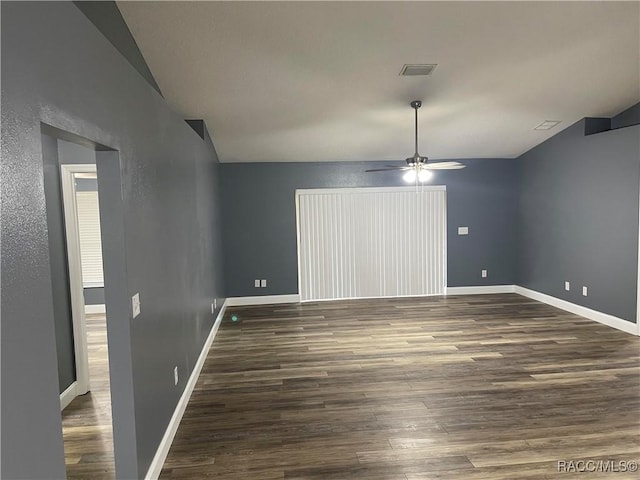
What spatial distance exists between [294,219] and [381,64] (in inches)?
142

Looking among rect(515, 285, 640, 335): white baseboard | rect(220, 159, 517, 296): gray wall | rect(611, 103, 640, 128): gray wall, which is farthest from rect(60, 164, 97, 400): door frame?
rect(611, 103, 640, 128): gray wall

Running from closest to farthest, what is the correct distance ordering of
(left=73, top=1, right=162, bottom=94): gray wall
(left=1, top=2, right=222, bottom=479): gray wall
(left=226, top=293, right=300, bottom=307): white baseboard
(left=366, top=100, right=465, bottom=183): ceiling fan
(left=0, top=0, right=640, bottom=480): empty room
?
(left=1, top=2, right=222, bottom=479): gray wall → (left=0, top=0, right=640, bottom=480): empty room → (left=73, top=1, right=162, bottom=94): gray wall → (left=366, top=100, right=465, bottom=183): ceiling fan → (left=226, top=293, right=300, bottom=307): white baseboard

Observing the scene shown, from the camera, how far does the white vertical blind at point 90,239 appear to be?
22.0ft

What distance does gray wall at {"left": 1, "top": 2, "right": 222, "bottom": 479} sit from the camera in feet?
3.73

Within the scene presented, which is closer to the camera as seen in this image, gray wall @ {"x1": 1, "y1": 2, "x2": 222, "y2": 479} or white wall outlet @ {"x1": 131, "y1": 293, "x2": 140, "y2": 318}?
gray wall @ {"x1": 1, "y1": 2, "x2": 222, "y2": 479}

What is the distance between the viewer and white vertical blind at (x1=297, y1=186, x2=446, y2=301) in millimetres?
6953

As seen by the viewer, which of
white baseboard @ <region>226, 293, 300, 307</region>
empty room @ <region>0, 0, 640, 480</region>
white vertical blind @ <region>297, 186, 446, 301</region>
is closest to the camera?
empty room @ <region>0, 0, 640, 480</region>

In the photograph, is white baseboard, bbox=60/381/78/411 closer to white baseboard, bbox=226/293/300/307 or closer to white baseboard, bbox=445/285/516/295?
white baseboard, bbox=226/293/300/307

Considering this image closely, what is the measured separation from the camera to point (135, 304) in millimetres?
2176

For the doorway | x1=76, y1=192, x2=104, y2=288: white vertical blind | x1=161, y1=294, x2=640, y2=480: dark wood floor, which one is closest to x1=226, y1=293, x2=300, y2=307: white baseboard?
x1=161, y1=294, x2=640, y2=480: dark wood floor

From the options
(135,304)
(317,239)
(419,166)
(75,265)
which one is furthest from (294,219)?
(135,304)

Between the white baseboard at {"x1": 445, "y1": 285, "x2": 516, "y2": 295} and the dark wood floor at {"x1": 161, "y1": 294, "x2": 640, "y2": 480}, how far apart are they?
64.1 inches

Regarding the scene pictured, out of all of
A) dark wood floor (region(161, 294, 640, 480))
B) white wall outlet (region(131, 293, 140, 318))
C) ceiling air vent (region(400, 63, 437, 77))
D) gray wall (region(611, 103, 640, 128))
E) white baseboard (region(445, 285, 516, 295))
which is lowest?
dark wood floor (region(161, 294, 640, 480))

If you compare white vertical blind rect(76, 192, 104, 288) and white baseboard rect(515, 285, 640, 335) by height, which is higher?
white vertical blind rect(76, 192, 104, 288)
